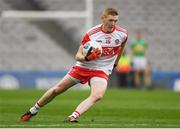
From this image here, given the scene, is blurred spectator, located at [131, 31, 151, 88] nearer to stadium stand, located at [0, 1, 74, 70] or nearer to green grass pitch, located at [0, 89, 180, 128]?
stadium stand, located at [0, 1, 74, 70]

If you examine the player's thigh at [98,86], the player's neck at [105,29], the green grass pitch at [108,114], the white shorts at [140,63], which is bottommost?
the green grass pitch at [108,114]

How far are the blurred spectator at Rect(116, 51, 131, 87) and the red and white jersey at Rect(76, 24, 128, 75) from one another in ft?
51.9

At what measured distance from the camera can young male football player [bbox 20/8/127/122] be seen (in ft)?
37.9

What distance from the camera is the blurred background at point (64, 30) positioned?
102 ft

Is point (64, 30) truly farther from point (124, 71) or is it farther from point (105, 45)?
point (105, 45)

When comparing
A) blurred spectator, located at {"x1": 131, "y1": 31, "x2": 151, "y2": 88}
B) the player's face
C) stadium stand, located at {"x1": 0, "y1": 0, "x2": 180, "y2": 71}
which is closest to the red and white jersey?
the player's face

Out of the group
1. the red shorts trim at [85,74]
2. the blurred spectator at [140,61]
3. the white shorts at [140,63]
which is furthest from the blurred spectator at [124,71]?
the red shorts trim at [85,74]

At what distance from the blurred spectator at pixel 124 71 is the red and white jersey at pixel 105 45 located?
15828 millimetres

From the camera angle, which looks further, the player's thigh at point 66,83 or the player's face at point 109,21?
the player's thigh at point 66,83

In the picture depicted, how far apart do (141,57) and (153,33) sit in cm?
422

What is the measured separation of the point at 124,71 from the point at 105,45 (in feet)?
52.5

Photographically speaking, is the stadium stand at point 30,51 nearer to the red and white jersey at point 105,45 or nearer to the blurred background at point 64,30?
the blurred background at point 64,30

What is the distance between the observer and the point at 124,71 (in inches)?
1097

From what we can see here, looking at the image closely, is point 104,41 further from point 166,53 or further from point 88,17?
point 166,53
